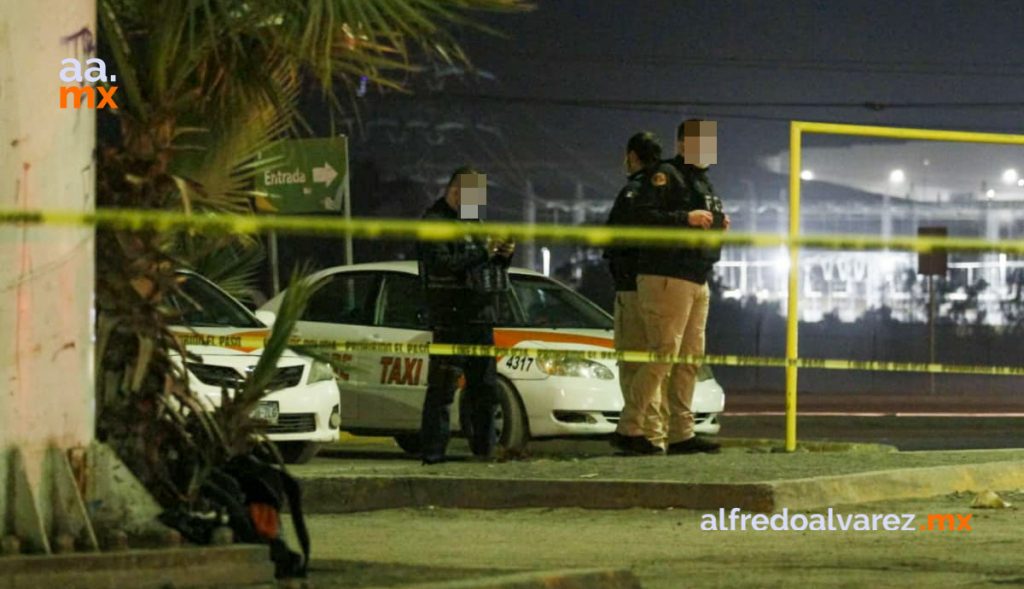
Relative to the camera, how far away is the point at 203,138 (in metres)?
7.70

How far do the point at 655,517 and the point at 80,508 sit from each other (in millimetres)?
3779

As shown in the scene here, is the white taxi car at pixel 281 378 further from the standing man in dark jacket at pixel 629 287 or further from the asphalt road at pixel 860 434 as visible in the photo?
the standing man in dark jacket at pixel 629 287

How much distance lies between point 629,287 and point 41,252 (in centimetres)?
610

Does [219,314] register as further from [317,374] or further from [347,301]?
[347,301]

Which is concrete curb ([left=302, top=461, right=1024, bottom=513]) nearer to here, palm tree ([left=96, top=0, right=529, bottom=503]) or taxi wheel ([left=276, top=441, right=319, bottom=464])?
palm tree ([left=96, top=0, right=529, bottom=503])

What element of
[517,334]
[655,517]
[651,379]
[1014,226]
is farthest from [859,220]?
[655,517]

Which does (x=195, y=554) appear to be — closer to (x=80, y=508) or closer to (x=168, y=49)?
(x=80, y=508)

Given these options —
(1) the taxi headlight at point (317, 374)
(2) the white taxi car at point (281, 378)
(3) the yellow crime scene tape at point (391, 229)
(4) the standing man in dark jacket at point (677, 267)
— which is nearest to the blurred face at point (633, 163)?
(4) the standing man in dark jacket at point (677, 267)

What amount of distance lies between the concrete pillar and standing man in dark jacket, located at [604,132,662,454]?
561 cm

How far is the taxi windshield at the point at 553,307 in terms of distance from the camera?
14.2 meters

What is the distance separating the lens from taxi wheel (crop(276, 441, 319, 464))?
12852mm

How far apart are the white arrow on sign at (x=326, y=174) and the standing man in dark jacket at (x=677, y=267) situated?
8528mm

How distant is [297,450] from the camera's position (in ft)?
42.3
